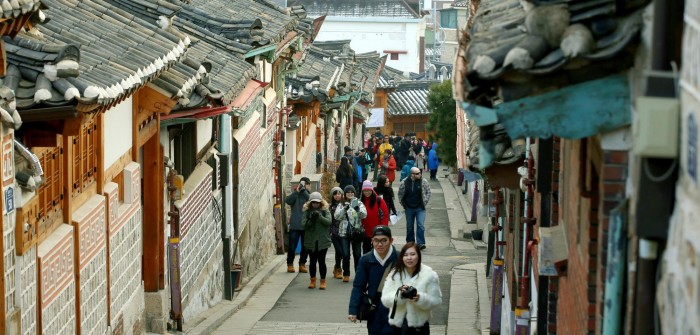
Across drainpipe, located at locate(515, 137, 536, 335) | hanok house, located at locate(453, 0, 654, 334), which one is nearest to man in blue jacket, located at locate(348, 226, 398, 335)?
drainpipe, located at locate(515, 137, 536, 335)

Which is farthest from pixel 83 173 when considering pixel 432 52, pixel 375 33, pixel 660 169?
pixel 432 52

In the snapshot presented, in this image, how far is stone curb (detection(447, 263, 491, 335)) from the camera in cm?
1802

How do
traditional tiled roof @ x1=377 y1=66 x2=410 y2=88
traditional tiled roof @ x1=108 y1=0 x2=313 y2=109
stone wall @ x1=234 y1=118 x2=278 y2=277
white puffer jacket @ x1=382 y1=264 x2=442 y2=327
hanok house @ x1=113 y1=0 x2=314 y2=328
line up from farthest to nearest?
1. traditional tiled roof @ x1=377 y1=66 x2=410 y2=88
2. stone wall @ x1=234 y1=118 x2=278 y2=277
3. hanok house @ x1=113 y1=0 x2=314 y2=328
4. traditional tiled roof @ x1=108 y1=0 x2=313 y2=109
5. white puffer jacket @ x1=382 y1=264 x2=442 y2=327

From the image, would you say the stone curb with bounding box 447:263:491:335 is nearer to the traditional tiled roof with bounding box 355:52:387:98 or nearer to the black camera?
the black camera

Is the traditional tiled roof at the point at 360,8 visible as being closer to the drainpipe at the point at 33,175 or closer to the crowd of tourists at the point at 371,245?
the crowd of tourists at the point at 371,245

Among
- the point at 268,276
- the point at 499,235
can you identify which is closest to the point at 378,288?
the point at 499,235

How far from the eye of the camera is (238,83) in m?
19.1

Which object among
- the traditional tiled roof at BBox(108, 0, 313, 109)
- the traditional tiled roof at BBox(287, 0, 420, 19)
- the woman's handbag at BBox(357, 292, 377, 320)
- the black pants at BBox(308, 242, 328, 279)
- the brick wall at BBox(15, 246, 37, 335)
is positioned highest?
the traditional tiled roof at BBox(287, 0, 420, 19)

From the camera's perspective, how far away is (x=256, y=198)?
2517cm

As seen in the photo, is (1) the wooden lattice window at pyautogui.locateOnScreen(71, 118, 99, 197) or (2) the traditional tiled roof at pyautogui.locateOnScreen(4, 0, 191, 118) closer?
(2) the traditional tiled roof at pyautogui.locateOnScreen(4, 0, 191, 118)

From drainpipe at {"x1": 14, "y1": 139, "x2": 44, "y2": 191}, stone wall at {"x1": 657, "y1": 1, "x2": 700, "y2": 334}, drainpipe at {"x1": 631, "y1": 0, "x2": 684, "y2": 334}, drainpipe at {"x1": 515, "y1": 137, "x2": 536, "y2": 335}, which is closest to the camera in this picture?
stone wall at {"x1": 657, "y1": 1, "x2": 700, "y2": 334}

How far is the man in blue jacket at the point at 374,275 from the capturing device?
1302cm

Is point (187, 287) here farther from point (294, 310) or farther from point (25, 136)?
point (25, 136)

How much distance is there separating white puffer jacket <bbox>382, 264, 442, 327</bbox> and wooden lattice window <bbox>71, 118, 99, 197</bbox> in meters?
2.99
